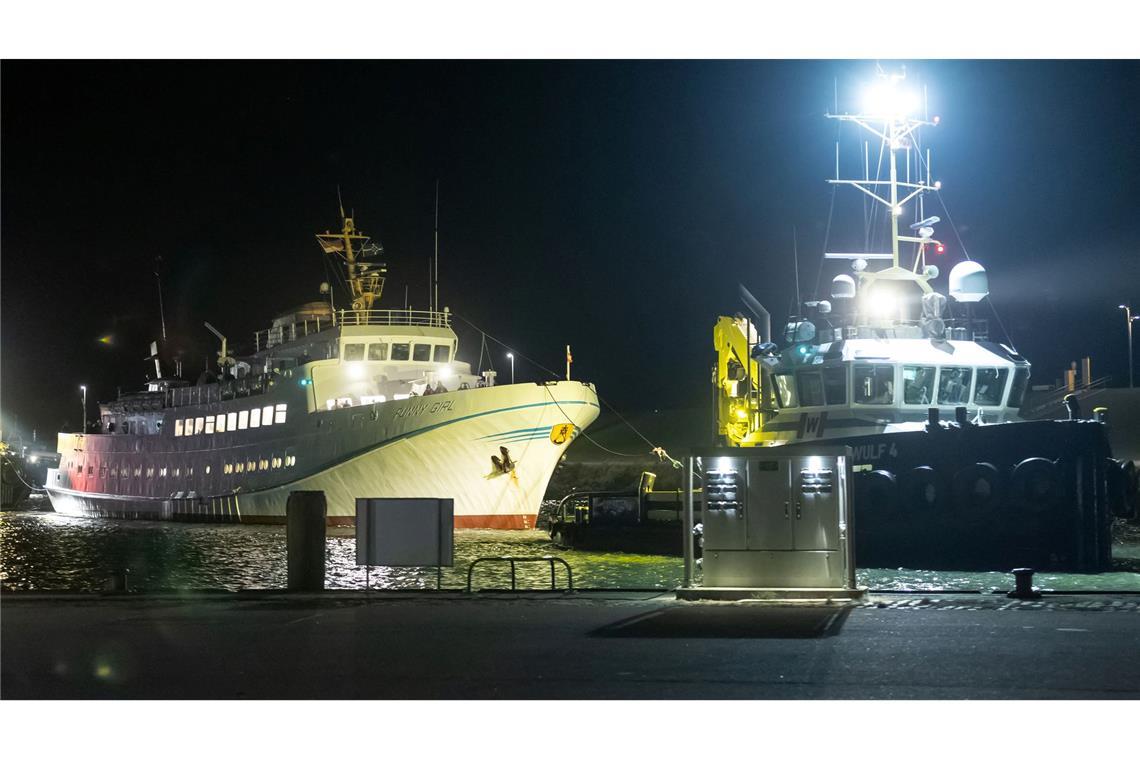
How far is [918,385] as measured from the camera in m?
23.3

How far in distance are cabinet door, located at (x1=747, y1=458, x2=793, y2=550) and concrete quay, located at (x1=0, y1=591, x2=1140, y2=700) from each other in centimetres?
92

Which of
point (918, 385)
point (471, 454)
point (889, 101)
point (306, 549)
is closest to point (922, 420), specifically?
point (918, 385)

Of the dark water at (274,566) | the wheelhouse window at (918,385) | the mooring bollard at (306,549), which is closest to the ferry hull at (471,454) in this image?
the dark water at (274,566)

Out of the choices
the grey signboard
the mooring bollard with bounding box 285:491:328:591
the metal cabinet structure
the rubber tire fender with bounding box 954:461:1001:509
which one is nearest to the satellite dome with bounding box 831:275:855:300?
the rubber tire fender with bounding box 954:461:1001:509

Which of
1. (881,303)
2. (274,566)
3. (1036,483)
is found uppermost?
(881,303)

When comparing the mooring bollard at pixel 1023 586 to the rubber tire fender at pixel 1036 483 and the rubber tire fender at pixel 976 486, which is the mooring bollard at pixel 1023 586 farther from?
the rubber tire fender at pixel 976 486

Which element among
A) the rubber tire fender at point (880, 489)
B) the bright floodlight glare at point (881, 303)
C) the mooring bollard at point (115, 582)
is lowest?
the mooring bollard at point (115, 582)

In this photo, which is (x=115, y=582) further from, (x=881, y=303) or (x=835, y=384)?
(x=881, y=303)

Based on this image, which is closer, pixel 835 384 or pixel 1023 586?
pixel 1023 586

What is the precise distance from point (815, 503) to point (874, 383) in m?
8.56

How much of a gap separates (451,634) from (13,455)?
10509cm

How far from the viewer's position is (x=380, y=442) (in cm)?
4131

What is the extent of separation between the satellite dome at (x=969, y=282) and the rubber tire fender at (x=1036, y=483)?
5191 mm

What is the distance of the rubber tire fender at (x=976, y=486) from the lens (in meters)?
20.1
